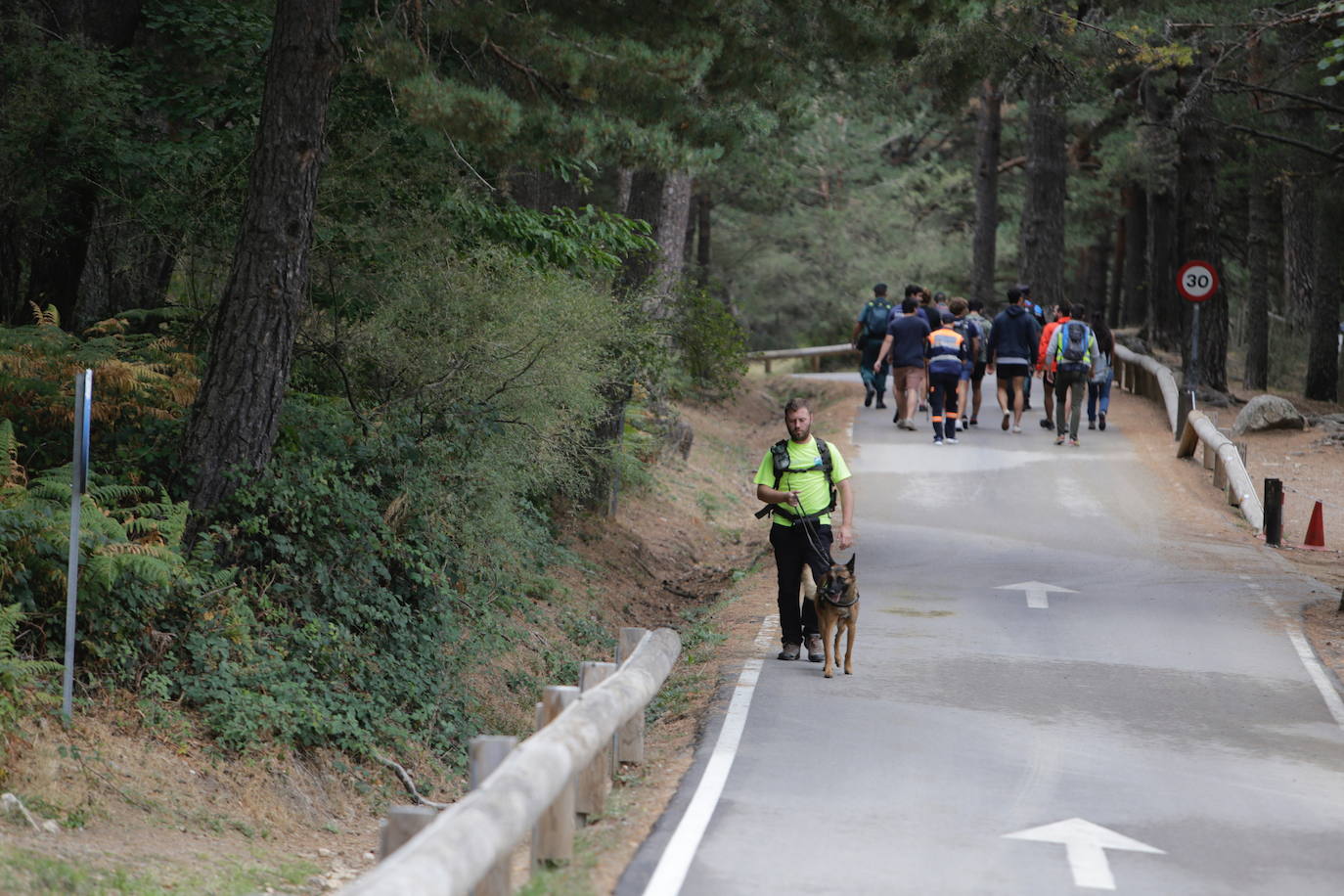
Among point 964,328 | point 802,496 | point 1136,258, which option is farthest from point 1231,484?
point 1136,258

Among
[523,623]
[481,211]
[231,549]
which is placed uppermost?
[481,211]

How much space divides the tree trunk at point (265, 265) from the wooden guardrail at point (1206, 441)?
1359 centimetres

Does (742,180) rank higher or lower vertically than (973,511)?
higher

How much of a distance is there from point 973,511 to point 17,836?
610 inches

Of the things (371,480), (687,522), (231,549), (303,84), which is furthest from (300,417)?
(687,522)

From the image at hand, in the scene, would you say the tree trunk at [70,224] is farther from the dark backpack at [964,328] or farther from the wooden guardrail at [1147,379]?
the wooden guardrail at [1147,379]

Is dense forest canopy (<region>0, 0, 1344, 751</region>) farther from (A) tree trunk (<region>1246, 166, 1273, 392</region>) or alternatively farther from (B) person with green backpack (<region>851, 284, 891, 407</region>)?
(A) tree trunk (<region>1246, 166, 1273, 392</region>)

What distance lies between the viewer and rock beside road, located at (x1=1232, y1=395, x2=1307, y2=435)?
27188mm

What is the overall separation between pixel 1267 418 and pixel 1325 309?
8.97m

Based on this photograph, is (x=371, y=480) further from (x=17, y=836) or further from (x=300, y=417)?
(x=17, y=836)

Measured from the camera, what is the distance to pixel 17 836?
7555 millimetres

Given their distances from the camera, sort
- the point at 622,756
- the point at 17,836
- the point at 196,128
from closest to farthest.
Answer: the point at 17,836 → the point at 622,756 → the point at 196,128

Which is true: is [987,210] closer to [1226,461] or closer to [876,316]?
[876,316]

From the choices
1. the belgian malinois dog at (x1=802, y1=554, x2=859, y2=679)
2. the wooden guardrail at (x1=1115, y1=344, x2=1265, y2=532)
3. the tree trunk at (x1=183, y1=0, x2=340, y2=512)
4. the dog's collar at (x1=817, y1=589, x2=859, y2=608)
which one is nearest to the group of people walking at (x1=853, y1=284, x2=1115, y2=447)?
the wooden guardrail at (x1=1115, y1=344, x2=1265, y2=532)
